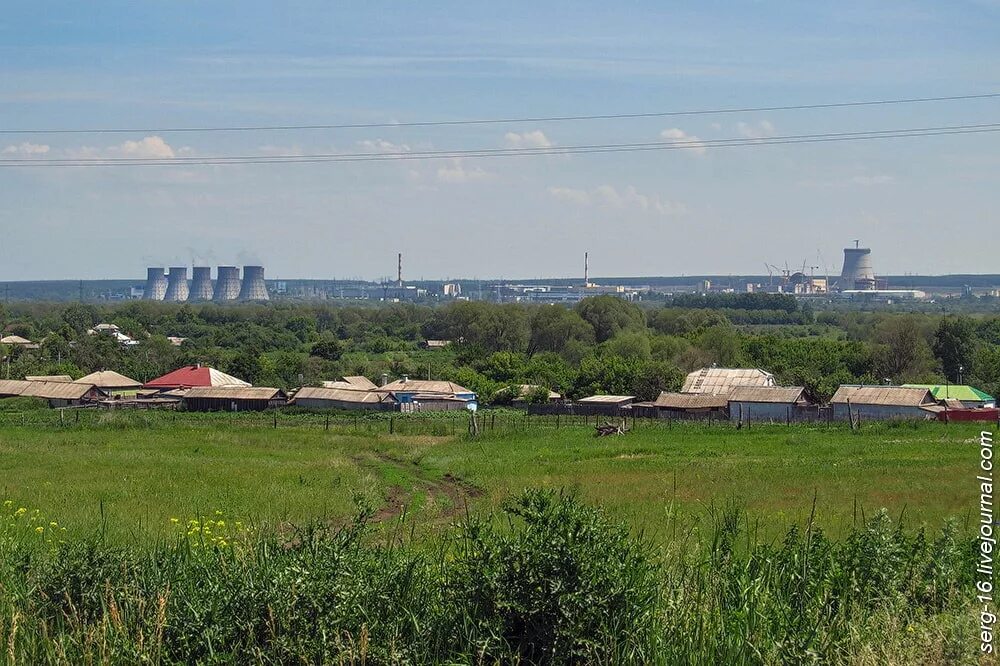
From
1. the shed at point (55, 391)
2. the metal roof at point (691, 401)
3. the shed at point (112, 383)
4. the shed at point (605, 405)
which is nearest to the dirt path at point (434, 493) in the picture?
the shed at point (605, 405)

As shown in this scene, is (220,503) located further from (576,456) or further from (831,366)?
(831,366)

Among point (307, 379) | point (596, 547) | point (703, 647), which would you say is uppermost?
point (596, 547)

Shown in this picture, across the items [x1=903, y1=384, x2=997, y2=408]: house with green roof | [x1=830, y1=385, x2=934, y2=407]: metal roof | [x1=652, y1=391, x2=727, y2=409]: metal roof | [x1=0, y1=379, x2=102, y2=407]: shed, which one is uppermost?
[x1=830, y1=385, x2=934, y2=407]: metal roof

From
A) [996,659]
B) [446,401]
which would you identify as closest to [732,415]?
[446,401]

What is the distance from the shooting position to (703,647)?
649cm

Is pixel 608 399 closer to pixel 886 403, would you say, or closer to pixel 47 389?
pixel 886 403

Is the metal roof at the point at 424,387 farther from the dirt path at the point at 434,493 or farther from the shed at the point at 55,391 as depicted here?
the dirt path at the point at 434,493

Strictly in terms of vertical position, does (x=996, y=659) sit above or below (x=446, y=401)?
above

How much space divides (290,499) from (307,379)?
157 feet

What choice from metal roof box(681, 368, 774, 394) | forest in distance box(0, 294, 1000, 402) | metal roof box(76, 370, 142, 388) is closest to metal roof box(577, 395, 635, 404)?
forest in distance box(0, 294, 1000, 402)

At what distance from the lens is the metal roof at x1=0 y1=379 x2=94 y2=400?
57.3 meters

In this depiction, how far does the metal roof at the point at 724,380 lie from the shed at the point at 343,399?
1637cm

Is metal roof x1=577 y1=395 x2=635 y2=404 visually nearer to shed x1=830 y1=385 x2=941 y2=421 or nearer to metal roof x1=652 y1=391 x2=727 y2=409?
metal roof x1=652 y1=391 x2=727 y2=409

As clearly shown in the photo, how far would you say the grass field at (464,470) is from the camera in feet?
64.7
